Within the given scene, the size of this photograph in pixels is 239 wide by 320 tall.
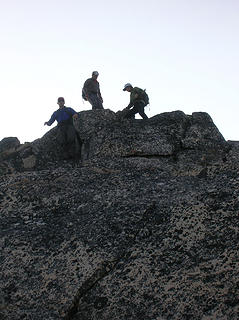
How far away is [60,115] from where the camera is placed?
58.2ft

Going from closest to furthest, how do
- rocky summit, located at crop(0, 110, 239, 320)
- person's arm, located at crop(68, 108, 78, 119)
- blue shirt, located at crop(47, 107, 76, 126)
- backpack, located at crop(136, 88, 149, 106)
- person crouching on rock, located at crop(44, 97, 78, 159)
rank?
rocky summit, located at crop(0, 110, 239, 320) → person crouching on rock, located at crop(44, 97, 78, 159) → person's arm, located at crop(68, 108, 78, 119) → blue shirt, located at crop(47, 107, 76, 126) → backpack, located at crop(136, 88, 149, 106)

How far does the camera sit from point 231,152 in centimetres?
1410

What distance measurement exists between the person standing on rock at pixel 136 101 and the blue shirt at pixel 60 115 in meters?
2.39

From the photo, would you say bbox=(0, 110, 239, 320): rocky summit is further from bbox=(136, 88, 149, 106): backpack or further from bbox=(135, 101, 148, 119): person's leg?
bbox=(136, 88, 149, 106): backpack

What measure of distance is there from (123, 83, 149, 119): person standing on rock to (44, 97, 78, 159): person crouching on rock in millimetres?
2443

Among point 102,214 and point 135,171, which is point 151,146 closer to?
point 135,171

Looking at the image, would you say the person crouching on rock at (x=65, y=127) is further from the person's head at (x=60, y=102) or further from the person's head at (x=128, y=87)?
the person's head at (x=128, y=87)

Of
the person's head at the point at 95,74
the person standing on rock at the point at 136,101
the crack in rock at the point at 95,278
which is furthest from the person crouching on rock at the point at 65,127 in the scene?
the crack in rock at the point at 95,278

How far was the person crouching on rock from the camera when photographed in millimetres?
16688

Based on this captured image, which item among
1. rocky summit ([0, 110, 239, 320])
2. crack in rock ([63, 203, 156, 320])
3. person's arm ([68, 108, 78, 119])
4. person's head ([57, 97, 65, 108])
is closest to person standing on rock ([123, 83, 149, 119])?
person's arm ([68, 108, 78, 119])

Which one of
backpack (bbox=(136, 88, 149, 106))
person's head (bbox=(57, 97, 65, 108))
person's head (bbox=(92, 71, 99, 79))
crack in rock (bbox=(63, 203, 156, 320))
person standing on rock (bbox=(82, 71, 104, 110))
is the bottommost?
crack in rock (bbox=(63, 203, 156, 320))

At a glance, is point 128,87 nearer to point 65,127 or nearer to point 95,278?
point 65,127

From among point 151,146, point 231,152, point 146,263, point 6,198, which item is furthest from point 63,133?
point 146,263

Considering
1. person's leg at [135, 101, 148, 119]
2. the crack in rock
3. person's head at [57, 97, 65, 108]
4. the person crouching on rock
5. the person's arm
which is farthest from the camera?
person's leg at [135, 101, 148, 119]
